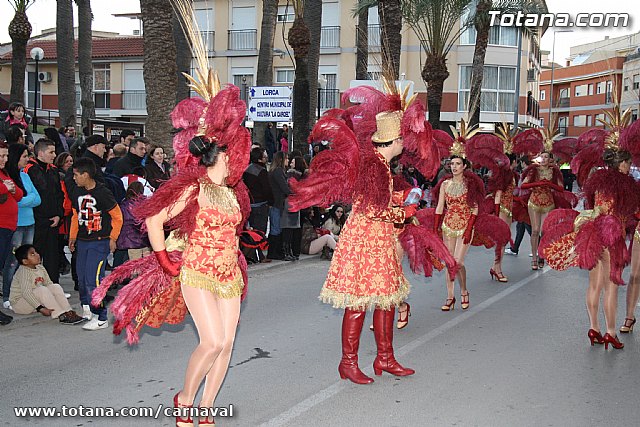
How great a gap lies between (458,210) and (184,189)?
509 centimetres

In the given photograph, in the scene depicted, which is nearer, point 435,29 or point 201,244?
point 201,244

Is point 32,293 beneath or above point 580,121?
beneath

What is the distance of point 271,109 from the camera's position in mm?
16906

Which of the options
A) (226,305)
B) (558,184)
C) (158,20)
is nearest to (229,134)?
(226,305)

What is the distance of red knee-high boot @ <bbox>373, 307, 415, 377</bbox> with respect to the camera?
627cm

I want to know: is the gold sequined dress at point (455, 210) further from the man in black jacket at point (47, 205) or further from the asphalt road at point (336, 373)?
the man in black jacket at point (47, 205)

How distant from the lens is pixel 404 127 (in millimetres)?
6062

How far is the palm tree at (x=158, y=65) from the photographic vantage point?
12.0 meters

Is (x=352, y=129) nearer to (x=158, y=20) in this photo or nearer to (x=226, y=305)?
(x=226, y=305)

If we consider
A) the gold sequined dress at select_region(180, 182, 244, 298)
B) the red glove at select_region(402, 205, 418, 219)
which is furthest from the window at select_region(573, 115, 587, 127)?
the gold sequined dress at select_region(180, 182, 244, 298)

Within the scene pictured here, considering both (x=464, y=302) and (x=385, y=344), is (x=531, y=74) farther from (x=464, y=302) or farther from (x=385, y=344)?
(x=385, y=344)

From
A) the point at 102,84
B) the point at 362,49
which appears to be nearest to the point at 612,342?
the point at 362,49

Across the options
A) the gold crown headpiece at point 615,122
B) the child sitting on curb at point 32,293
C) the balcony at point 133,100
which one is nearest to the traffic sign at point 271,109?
the child sitting on curb at point 32,293

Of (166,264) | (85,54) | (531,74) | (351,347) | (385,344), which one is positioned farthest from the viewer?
(531,74)
